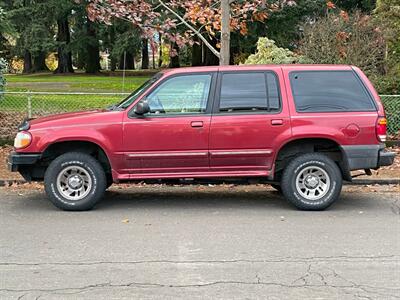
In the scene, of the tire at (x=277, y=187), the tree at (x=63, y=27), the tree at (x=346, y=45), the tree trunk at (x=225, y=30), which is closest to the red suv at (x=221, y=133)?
the tire at (x=277, y=187)

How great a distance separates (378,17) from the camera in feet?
55.8

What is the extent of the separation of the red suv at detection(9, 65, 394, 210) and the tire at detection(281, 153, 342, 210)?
0.04 feet

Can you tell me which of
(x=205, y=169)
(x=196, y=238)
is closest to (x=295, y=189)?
(x=205, y=169)

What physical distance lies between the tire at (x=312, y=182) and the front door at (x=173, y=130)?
112 cm

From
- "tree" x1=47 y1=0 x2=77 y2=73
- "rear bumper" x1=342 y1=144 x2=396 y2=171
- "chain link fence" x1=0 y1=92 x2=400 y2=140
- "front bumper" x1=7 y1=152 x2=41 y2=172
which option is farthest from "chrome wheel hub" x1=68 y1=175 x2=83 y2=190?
"tree" x1=47 y1=0 x2=77 y2=73

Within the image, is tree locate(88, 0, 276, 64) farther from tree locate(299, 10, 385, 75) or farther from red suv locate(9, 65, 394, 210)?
red suv locate(9, 65, 394, 210)

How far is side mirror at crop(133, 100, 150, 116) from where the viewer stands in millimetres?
7223

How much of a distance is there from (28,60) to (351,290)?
56.8 m

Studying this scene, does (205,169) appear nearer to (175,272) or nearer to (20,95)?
(175,272)

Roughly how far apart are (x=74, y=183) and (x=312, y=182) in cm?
312

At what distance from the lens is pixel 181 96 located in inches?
294

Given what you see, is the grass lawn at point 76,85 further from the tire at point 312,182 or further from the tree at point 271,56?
the tire at point 312,182

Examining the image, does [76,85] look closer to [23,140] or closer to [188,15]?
[188,15]

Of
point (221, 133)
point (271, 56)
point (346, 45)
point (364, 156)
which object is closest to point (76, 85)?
point (271, 56)
